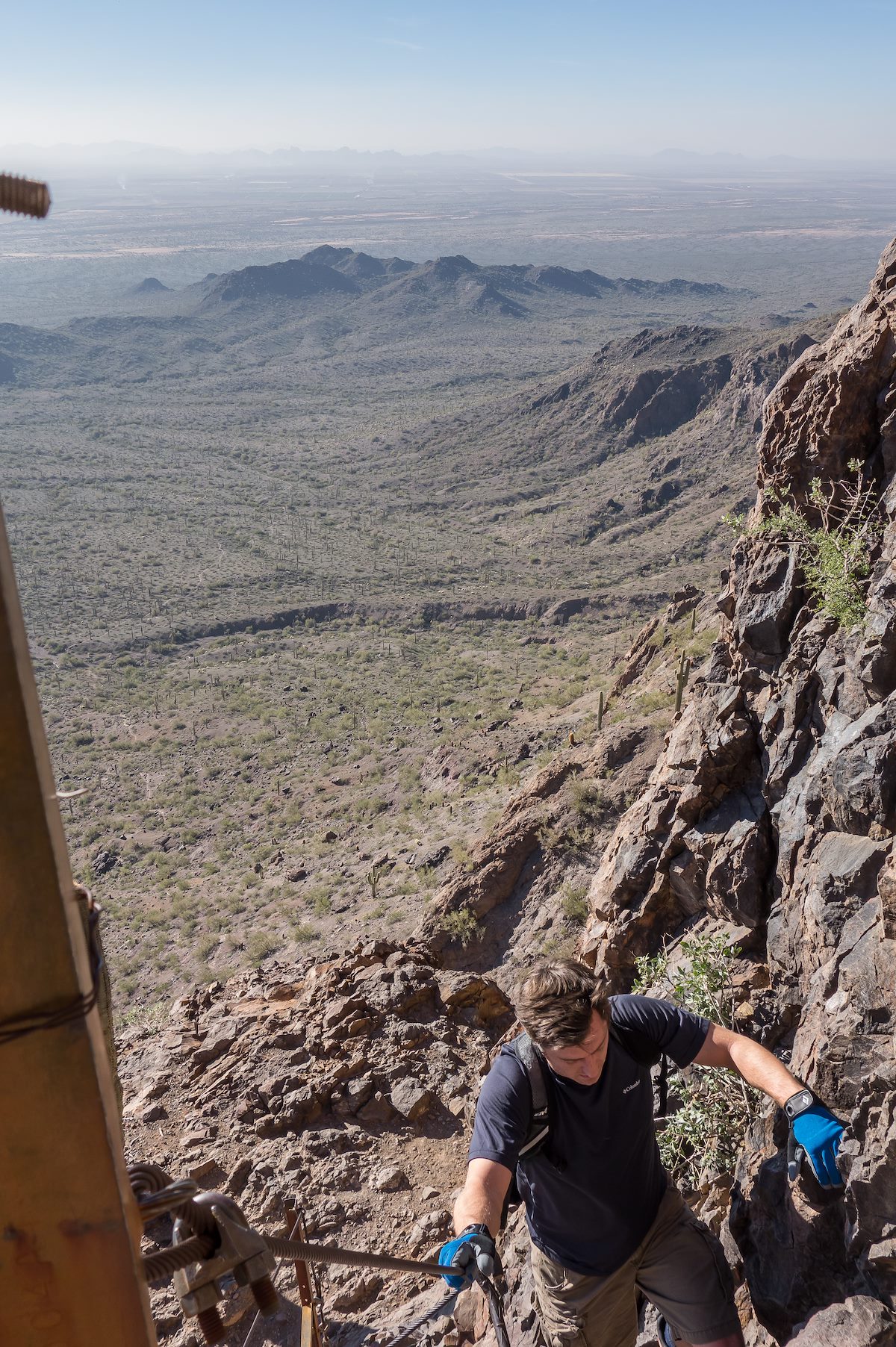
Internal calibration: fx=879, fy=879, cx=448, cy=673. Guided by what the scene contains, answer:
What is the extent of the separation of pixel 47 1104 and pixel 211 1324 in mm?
738

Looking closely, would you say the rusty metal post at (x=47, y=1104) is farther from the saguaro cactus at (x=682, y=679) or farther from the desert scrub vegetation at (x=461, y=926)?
the saguaro cactus at (x=682, y=679)

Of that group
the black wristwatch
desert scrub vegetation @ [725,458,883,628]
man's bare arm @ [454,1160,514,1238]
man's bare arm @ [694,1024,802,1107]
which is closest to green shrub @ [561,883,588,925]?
desert scrub vegetation @ [725,458,883,628]

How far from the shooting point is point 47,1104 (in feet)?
4.18

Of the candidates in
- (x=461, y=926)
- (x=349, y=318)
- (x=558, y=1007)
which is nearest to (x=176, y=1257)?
(x=558, y=1007)

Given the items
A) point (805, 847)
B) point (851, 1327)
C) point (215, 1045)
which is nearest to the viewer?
point (851, 1327)

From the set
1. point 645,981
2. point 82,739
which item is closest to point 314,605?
point 82,739

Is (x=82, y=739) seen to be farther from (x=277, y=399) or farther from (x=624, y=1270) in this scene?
(x=277, y=399)

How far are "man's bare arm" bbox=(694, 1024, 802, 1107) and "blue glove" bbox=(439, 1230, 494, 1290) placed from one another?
950mm

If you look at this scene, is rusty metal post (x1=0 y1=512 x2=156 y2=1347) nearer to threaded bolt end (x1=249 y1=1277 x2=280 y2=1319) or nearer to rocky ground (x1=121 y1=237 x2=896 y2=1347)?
threaded bolt end (x1=249 y1=1277 x2=280 y2=1319)

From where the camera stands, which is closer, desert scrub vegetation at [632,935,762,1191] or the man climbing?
the man climbing

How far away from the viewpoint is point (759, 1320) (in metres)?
2.88

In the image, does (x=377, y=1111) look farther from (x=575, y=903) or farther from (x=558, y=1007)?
(x=575, y=903)

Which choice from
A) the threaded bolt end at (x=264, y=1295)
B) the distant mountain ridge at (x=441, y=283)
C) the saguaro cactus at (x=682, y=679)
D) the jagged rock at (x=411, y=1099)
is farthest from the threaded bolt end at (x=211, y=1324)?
the distant mountain ridge at (x=441, y=283)

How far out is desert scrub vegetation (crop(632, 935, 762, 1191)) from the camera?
367cm
